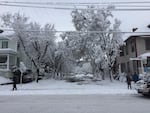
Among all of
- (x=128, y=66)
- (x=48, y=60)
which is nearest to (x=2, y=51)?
(x=48, y=60)

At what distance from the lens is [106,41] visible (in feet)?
96.4

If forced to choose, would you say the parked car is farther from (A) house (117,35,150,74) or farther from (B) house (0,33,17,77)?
(B) house (0,33,17,77)

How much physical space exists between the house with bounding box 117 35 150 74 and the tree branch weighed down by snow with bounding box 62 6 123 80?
9.48 ft

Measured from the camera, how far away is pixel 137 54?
31109 millimetres

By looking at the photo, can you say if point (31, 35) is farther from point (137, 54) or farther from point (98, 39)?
point (137, 54)

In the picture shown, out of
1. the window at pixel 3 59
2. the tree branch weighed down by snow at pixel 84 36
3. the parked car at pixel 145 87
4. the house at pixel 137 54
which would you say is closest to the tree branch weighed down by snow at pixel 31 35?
the tree branch weighed down by snow at pixel 84 36

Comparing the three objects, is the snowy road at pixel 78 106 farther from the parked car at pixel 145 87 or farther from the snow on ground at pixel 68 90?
the snow on ground at pixel 68 90

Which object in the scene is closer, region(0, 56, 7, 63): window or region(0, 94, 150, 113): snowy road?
region(0, 94, 150, 113): snowy road

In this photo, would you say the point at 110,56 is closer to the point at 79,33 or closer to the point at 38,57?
the point at 79,33

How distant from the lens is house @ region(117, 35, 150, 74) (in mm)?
28025

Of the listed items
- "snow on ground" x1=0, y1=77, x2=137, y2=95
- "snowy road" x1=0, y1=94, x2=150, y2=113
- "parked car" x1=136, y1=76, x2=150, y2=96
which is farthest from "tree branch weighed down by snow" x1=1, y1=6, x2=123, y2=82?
"snowy road" x1=0, y1=94, x2=150, y2=113

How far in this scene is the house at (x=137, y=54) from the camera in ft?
91.9

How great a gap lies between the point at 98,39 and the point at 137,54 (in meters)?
6.21

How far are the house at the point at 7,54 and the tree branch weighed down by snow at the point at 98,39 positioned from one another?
30.1 feet
